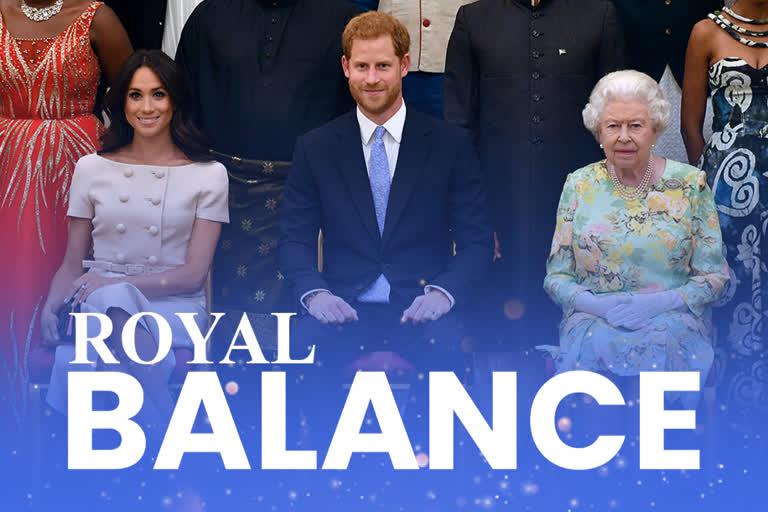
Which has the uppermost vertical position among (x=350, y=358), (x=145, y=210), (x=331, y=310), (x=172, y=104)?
(x=172, y=104)

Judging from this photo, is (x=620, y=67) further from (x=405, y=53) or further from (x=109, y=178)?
(x=109, y=178)

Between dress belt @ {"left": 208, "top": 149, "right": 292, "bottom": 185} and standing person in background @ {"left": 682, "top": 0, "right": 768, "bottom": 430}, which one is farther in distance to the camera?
dress belt @ {"left": 208, "top": 149, "right": 292, "bottom": 185}

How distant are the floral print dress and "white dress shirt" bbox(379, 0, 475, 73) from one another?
3.37 ft

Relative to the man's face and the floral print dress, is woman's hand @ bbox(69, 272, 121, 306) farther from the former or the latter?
the floral print dress

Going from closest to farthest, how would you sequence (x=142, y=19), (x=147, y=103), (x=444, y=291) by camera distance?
(x=444, y=291)
(x=147, y=103)
(x=142, y=19)

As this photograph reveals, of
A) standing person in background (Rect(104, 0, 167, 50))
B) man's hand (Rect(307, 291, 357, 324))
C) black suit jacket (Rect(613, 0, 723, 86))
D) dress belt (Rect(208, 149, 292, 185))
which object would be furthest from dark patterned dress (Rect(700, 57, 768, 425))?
standing person in background (Rect(104, 0, 167, 50))

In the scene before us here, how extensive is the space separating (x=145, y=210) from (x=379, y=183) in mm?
890

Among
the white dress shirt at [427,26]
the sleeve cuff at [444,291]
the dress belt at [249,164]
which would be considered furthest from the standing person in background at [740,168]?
the dress belt at [249,164]

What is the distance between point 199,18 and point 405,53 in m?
1.05

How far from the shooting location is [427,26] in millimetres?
5156

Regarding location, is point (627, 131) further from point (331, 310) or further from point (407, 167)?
point (331, 310)

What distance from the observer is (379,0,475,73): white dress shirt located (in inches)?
202

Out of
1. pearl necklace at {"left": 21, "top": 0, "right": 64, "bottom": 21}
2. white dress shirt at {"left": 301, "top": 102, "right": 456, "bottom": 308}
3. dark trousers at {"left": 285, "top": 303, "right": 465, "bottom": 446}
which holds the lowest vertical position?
dark trousers at {"left": 285, "top": 303, "right": 465, "bottom": 446}

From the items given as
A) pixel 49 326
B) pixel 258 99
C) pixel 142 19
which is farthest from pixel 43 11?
pixel 49 326
